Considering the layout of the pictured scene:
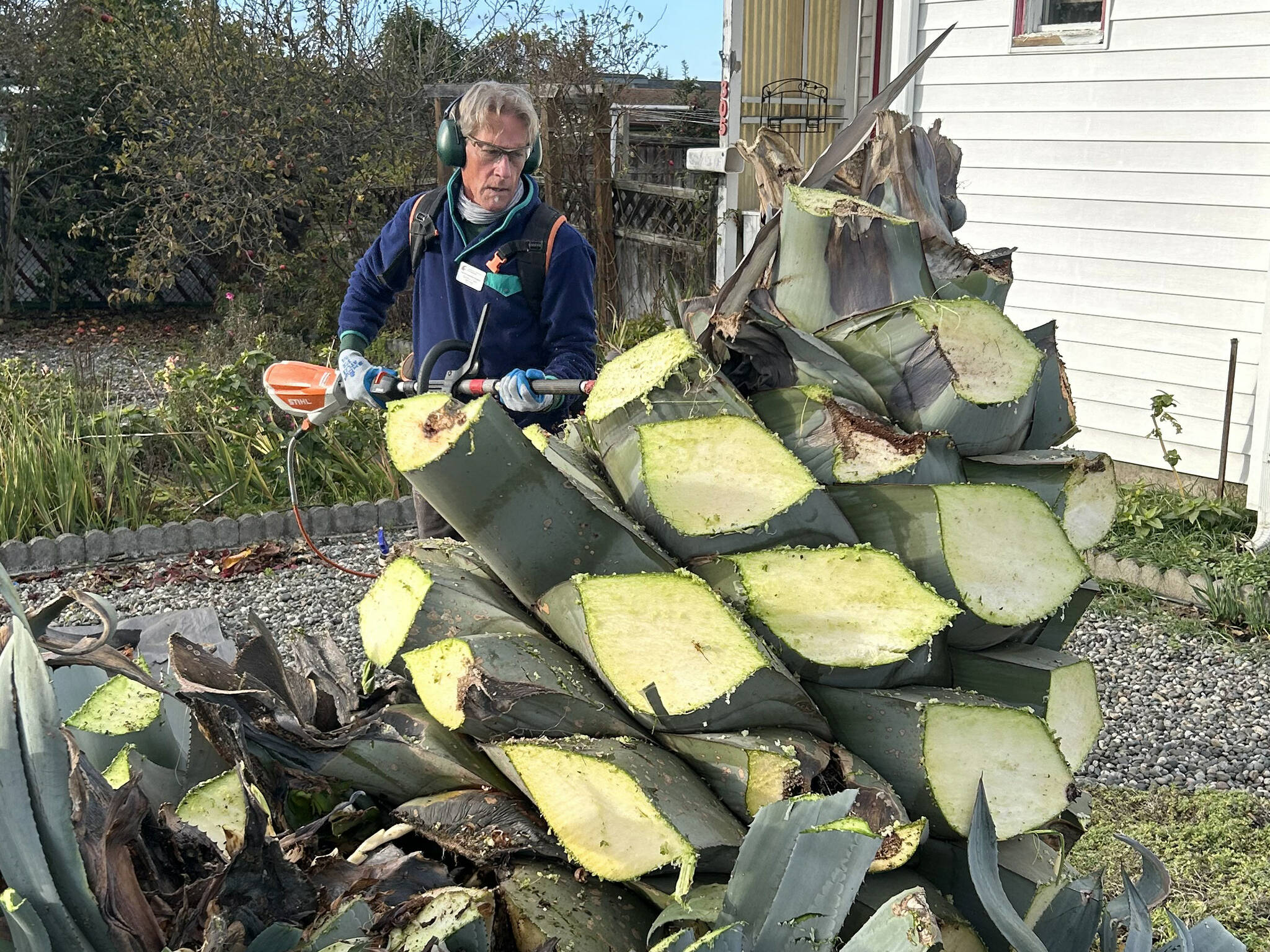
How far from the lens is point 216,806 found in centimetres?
89

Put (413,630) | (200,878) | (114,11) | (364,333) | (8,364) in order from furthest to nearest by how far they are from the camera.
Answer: (114,11) → (8,364) → (364,333) → (413,630) → (200,878)

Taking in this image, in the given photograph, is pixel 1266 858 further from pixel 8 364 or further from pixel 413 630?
pixel 8 364

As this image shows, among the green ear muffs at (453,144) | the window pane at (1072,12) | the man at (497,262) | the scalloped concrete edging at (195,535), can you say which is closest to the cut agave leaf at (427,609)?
the man at (497,262)

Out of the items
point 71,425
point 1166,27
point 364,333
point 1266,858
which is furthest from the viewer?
point 71,425

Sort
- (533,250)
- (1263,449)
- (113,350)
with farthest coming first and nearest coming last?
(113,350) < (1263,449) < (533,250)

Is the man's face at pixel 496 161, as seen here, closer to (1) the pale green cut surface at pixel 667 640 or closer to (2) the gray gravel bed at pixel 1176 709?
(2) the gray gravel bed at pixel 1176 709

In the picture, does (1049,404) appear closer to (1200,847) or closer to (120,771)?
(120,771)

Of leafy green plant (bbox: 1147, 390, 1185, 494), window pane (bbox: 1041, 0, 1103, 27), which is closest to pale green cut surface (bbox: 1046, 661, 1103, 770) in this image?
leafy green plant (bbox: 1147, 390, 1185, 494)

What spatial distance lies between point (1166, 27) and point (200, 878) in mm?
6411

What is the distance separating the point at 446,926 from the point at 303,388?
3137 millimetres

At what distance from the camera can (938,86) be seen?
7031 millimetres

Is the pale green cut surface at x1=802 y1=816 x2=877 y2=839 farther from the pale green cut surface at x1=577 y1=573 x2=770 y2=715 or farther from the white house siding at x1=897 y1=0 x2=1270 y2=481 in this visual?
the white house siding at x1=897 y1=0 x2=1270 y2=481

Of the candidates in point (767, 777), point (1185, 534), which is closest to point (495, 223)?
point (767, 777)

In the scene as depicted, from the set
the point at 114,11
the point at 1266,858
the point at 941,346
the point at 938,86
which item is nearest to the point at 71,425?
the point at 938,86
